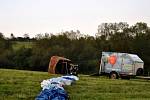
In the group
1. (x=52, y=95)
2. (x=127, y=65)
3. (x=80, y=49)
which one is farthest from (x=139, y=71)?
(x=80, y=49)

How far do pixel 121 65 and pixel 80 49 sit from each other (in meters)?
37.6

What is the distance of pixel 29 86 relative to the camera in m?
22.1

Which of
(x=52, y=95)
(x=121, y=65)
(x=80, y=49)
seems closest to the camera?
(x=52, y=95)

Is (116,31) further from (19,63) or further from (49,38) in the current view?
(19,63)

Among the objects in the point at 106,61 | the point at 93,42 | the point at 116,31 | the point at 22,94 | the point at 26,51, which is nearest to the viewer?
the point at 22,94

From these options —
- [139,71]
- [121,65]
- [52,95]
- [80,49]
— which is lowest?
[52,95]

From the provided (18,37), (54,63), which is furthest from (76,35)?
(54,63)

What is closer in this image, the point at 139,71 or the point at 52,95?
the point at 52,95

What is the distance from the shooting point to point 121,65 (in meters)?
42.1

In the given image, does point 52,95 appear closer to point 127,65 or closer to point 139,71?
point 127,65

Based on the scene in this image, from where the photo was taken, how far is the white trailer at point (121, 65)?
41.8 meters

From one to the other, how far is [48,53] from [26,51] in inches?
200

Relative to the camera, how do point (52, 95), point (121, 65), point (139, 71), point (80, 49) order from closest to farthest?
point (52, 95), point (121, 65), point (139, 71), point (80, 49)

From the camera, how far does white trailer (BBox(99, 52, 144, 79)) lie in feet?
137
